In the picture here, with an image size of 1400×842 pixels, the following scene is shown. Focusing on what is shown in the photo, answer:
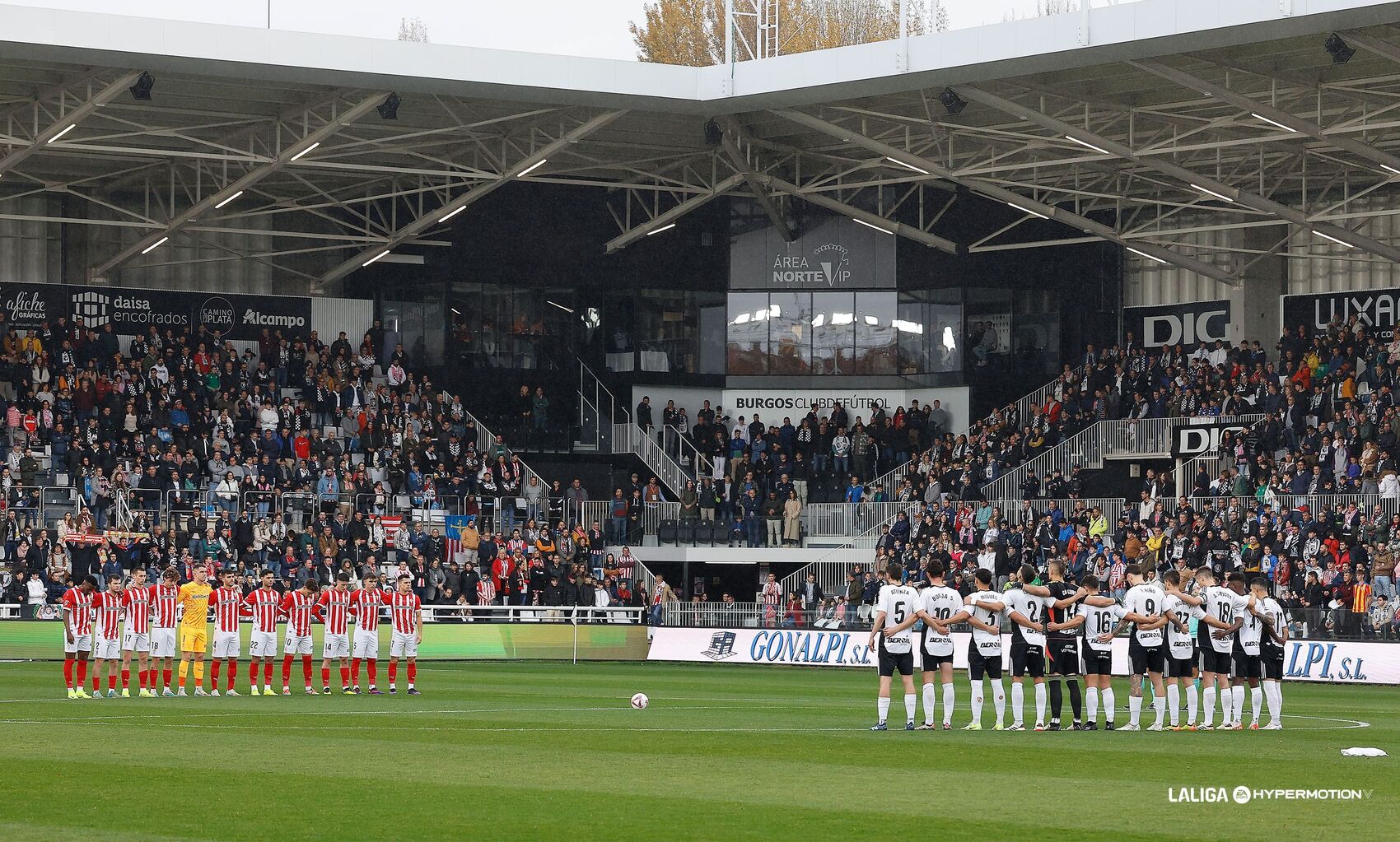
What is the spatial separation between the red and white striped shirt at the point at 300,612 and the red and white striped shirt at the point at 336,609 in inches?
8.1

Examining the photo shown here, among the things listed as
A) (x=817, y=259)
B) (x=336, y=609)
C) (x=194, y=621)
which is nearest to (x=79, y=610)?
(x=194, y=621)

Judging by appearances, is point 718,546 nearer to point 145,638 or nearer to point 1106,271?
point 1106,271

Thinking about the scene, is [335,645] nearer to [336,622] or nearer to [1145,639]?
[336,622]

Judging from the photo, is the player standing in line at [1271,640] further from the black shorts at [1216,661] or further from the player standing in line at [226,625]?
the player standing in line at [226,625]

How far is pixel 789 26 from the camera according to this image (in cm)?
6981

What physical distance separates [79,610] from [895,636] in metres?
12.5

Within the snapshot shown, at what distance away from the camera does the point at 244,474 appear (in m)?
44.8

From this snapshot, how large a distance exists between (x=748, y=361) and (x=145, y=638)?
102 ft

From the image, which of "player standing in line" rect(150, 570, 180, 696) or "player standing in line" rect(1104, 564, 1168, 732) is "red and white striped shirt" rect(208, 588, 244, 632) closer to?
"player standing in line" rect(150, 570, 180, 696)

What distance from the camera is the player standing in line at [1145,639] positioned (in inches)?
771

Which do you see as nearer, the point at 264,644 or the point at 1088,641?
the point at 1088,641

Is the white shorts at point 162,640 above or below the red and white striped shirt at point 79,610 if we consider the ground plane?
below

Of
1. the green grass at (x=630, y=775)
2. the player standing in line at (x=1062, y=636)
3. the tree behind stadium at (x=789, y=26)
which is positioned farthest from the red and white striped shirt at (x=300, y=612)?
the tree behind stadium at (x=789, y=26)

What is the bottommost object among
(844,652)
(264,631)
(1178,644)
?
(844,652)
